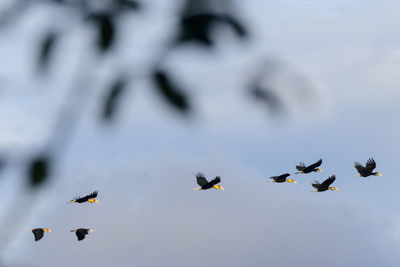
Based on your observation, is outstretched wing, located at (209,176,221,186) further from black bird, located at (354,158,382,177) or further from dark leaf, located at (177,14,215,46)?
dark leaf, located at (177,14,215,46)

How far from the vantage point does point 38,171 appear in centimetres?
198

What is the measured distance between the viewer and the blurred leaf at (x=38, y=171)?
196cm

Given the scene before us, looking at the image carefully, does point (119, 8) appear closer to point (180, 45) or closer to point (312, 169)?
point (180, 45)

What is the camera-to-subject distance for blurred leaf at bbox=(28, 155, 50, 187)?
6.44 ft

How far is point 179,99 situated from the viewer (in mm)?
1785

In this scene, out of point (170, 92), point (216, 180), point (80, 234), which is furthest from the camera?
point (80, 234)

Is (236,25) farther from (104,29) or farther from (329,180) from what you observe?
(329,180)

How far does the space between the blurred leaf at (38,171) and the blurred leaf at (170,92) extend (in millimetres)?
335

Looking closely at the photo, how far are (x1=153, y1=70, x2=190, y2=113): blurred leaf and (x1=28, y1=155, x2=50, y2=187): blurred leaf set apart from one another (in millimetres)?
335

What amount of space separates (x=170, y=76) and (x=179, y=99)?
0.06m

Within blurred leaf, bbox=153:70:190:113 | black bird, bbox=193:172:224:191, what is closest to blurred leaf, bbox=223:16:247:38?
blurred leaf, bbox=153:70:190:113

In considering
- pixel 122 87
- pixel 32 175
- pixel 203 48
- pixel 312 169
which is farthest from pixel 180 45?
pixel 312 169

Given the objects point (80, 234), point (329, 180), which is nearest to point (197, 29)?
point (329, 180)

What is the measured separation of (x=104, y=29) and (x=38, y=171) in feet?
1.19
